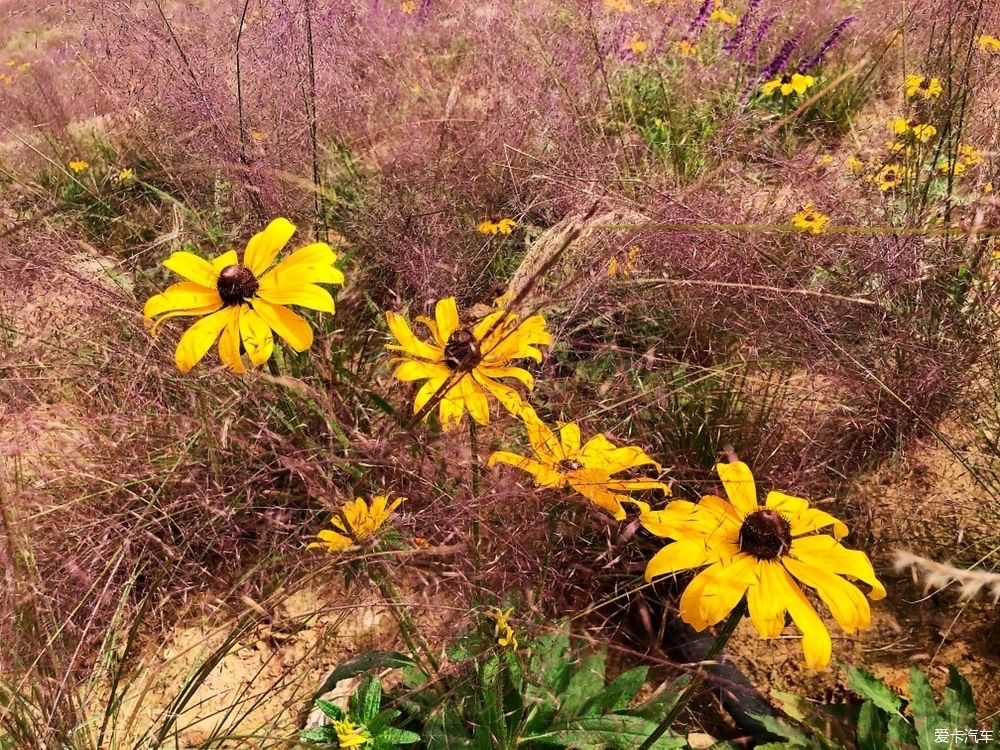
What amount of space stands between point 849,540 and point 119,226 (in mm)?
2875

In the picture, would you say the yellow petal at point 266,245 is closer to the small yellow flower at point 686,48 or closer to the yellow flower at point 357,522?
the yellow flower at point 357,522

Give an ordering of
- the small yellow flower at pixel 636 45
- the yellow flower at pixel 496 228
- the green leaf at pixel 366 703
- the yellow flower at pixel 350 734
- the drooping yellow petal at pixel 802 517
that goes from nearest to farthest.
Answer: the drooping yellow petal at pixel 802 517 → the yellow flower at pixel 350 734 → the green leaf at pixel 366 703 → the yellow flower at pixel 496 228 → the small yellow flower at pixel 636 45

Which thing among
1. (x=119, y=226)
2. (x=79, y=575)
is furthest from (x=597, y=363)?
(x=119, y=226)

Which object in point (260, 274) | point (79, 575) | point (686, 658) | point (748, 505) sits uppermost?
point (260, 274)

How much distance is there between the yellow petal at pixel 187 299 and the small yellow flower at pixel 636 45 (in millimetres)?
3028

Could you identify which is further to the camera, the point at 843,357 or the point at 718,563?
the point at 843,357

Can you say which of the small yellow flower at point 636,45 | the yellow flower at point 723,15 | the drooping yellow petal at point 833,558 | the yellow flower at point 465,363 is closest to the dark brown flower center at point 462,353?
the yellow flower at point 465,363

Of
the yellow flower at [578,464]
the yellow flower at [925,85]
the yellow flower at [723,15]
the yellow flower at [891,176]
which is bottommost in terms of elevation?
the yellow flower at [578,464]

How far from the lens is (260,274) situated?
1164 mm

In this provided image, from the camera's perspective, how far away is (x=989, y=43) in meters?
2.00

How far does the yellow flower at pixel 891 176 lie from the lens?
2.12m

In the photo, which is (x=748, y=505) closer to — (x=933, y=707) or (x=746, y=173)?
(x=933, y=707)

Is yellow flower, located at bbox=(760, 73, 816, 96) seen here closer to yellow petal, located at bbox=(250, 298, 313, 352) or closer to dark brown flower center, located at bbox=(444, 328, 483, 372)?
dark brown flower center, located at bbox=(444, 328, 483, 372)

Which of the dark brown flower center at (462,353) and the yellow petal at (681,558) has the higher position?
the dark brown flower center at (462,353)
